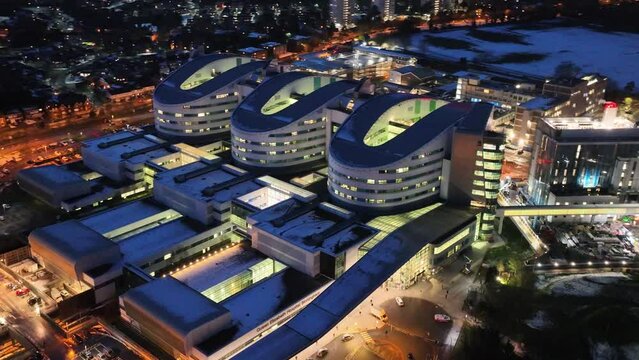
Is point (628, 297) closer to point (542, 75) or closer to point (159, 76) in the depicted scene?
point (542, 75)

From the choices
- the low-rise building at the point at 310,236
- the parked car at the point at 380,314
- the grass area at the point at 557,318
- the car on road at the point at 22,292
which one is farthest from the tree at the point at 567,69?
the car on road at the point at 22,292

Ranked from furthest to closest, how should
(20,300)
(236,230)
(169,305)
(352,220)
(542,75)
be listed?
(542,75), (236,230), (352,220), (20,300), (169,305)

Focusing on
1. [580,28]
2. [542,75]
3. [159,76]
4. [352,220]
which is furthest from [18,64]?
[580,28]

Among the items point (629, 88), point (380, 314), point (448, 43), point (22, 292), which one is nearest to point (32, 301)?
point (22, 292)

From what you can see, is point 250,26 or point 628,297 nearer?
point 628,297

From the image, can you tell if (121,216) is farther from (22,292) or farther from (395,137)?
(395,137)

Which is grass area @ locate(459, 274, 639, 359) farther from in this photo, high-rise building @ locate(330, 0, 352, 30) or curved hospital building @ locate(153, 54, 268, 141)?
high-rise building @ locate(330, 0, 352, 30)
